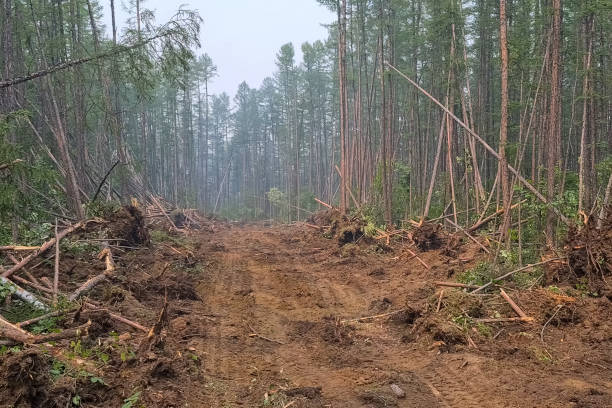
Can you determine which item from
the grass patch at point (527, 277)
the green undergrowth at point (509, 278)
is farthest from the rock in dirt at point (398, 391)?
the grass patch at point (527, 277)

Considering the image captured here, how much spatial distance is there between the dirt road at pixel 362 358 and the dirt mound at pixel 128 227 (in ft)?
9.63

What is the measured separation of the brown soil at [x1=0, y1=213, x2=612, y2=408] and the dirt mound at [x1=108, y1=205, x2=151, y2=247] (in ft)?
5.15

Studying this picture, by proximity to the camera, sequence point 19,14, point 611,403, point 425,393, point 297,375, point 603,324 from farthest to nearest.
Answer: point 19,14 < point 603,324 < point 297,375 < point 425,393 < point 611,403

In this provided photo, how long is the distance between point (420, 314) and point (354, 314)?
1365 mm

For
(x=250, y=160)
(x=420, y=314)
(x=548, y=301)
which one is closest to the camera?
(x=548, y=301)

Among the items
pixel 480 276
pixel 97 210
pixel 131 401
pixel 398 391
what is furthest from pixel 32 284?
pixel 480 276

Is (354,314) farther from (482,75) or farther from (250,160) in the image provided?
(250,160)

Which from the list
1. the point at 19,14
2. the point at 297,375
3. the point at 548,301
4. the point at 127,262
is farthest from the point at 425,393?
the point at 19,14

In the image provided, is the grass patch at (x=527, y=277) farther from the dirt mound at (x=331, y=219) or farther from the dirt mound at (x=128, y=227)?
the dirt mound at (x=331, y=219)

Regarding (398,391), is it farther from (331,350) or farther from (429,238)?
(429,238)

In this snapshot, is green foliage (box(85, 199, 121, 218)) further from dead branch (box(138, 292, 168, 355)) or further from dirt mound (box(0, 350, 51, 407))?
dirt mound (box(0, 350, 51, 407))

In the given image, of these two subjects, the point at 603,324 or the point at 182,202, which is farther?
the point at 182,202

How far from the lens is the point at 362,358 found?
5.59 m

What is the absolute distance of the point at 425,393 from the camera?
4504 millimetres
